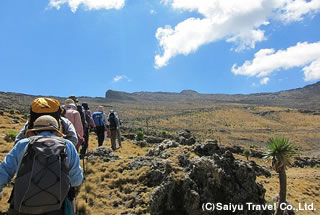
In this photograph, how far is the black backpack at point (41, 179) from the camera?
268cm

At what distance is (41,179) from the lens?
2.69 metres

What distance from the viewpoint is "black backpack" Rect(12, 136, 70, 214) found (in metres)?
2.68

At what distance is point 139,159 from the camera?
11.1 metres

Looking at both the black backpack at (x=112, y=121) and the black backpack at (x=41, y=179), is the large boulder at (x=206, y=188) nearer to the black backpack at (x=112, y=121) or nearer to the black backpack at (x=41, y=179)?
the black backpack at (x=112, y=121)

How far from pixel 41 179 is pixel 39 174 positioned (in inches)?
2.4

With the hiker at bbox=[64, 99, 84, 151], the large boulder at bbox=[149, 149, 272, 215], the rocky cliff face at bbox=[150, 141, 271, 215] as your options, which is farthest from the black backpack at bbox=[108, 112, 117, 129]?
the hiker at bbox=[64, 99, 84, 151]

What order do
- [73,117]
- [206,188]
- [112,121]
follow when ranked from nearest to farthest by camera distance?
1. [73,117]
2. [206,188]
3. [112,121]

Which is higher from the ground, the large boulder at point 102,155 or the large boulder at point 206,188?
the large boulder at point 102,155

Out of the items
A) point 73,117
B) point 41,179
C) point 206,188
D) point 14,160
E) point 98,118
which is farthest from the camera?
point 98,118

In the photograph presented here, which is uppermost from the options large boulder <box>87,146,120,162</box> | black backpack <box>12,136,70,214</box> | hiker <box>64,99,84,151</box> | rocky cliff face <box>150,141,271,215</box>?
hiker <box>64,99,84,151</box>

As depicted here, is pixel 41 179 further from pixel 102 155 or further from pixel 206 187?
pixel 102 155

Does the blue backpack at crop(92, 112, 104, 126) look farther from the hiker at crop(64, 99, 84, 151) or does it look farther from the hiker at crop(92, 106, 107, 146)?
the hiker at crop(64, 99, 84, 151)

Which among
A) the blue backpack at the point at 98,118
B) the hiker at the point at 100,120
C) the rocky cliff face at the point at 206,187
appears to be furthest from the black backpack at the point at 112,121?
the rocky cliff face at the point at 206,187

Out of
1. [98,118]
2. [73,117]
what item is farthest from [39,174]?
[98,118]
